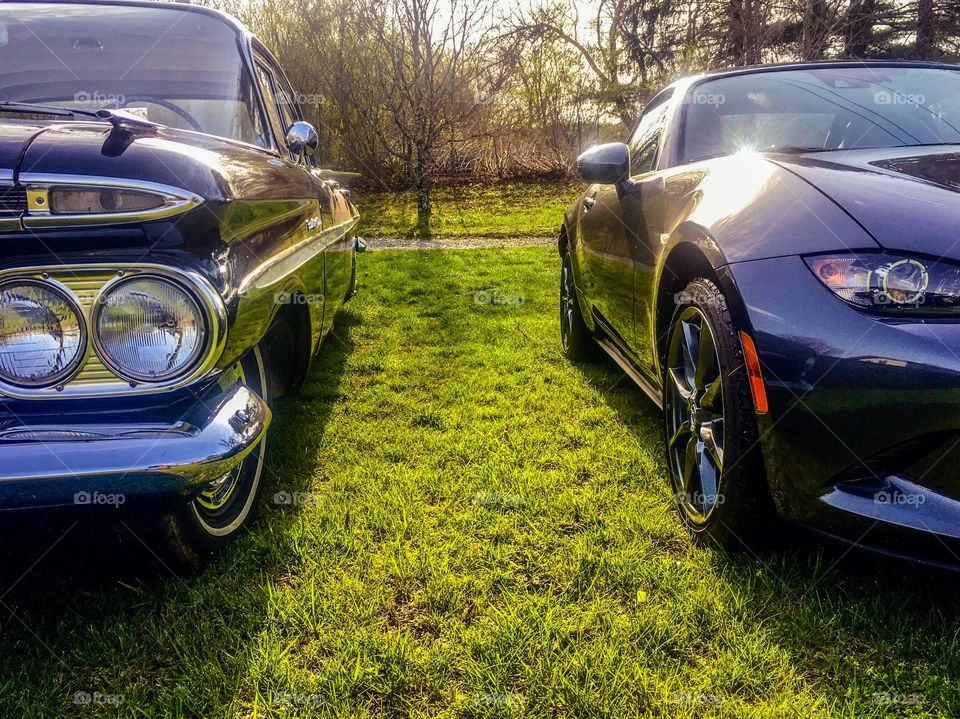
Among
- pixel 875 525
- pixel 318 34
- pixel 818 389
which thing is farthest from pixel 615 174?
pixel 318 34

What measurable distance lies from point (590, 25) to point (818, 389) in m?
18.6

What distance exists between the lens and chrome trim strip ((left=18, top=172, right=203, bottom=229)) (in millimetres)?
1490

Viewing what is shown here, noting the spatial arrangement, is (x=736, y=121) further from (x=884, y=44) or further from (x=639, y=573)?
(x=884, y=44)

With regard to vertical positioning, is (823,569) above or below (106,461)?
below

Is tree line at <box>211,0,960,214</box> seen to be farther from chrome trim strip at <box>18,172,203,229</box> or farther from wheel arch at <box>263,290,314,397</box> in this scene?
chrome trim strip at <box>18,172,203,229</box>

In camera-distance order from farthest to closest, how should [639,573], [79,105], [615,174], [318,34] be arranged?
[318,34] < [615,174] < [79,105] < [639,573]

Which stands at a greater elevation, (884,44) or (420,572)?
(884,44)

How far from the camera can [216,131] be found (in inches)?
108

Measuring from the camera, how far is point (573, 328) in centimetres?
428
